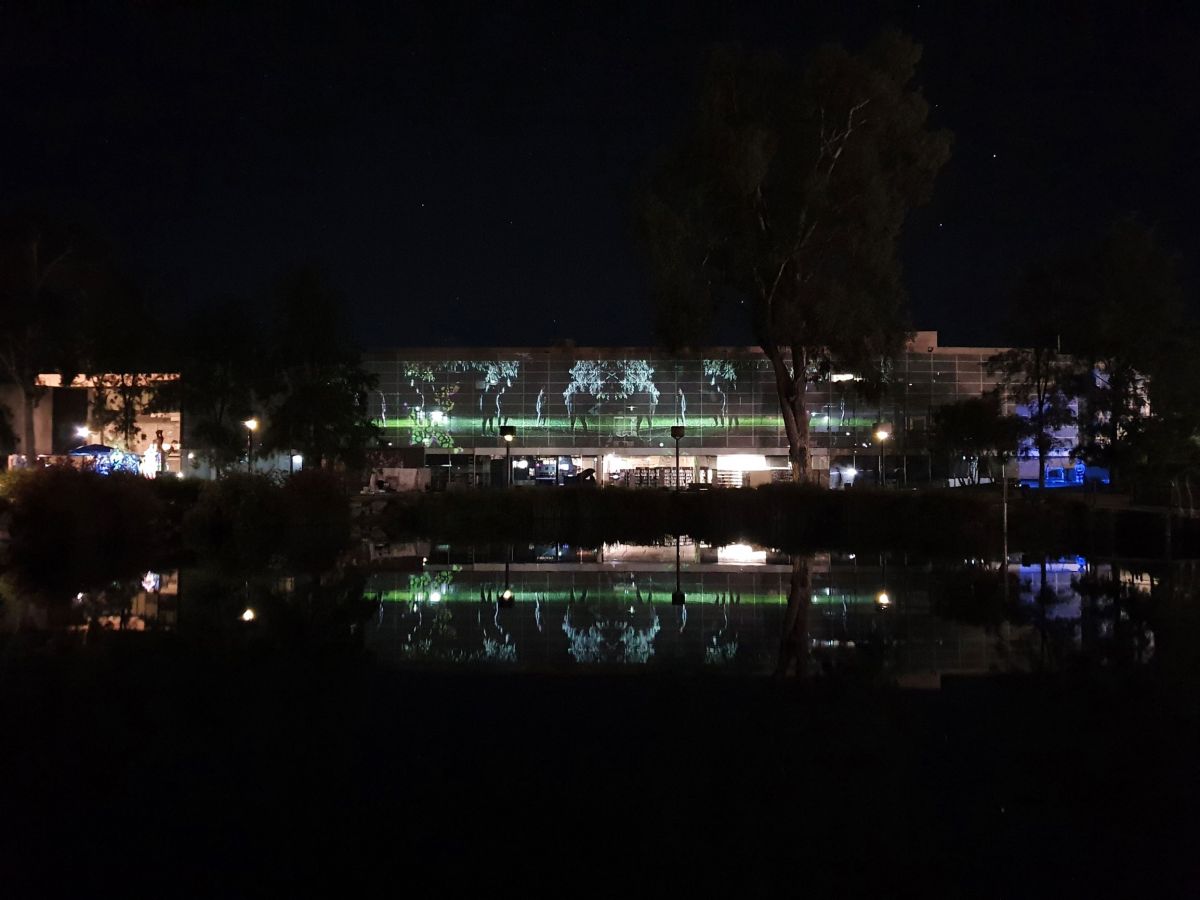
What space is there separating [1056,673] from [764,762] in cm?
480

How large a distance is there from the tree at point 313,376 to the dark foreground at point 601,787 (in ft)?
136

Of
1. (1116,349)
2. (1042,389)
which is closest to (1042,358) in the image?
(1042,389)

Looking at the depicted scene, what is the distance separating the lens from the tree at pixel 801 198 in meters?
39.7

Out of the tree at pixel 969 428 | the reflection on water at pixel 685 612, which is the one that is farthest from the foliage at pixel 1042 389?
the reflection on water at pixel 685 612

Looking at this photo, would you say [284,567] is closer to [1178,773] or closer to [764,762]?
[764,762]

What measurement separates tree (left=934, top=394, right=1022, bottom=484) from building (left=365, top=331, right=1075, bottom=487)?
5173 mm

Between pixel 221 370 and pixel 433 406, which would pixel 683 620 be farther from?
pixel 433 406

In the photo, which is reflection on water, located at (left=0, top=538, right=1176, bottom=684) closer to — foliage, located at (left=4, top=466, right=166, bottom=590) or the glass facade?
foliage, located at (left=4, top=466, right=166, bottom=590)

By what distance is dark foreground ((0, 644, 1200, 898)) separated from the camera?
6.09 m

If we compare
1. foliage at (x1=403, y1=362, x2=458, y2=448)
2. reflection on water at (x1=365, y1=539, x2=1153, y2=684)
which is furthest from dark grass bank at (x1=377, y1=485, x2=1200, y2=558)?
foliage at (x1=403, y1=362, x2=458, y2=448)

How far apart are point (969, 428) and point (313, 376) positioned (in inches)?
1324

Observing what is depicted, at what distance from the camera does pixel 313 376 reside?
53.1 metres

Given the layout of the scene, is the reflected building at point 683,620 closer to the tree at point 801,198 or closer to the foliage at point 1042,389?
the tree at point 801,198

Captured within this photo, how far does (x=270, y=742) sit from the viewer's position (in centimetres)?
872
